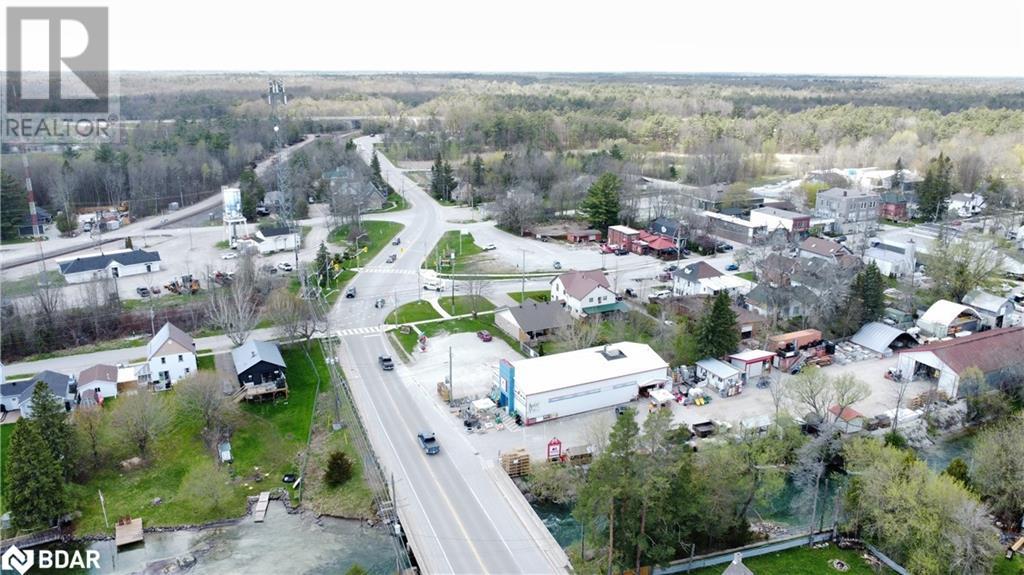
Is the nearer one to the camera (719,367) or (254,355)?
(254,355)

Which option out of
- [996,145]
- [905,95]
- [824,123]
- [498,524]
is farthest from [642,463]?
[905,95]

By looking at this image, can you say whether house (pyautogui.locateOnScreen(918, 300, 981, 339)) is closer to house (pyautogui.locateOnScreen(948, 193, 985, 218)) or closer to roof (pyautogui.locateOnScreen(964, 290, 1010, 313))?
roof (pyautogui.locateOnScreen(964, 290, 1010, 313))

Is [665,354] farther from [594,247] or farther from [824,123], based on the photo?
Answer: [824,123]

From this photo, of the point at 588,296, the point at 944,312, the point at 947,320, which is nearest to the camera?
the point at 947,320

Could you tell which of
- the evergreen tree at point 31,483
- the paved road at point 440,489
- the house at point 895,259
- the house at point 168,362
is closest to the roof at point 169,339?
the house at point 168,362

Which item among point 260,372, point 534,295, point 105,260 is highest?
point 105,260

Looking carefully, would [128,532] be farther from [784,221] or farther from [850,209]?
[850,209]

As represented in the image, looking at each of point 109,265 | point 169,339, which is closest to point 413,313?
point 169,339

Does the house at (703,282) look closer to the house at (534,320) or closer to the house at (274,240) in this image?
the house at (534,320)
